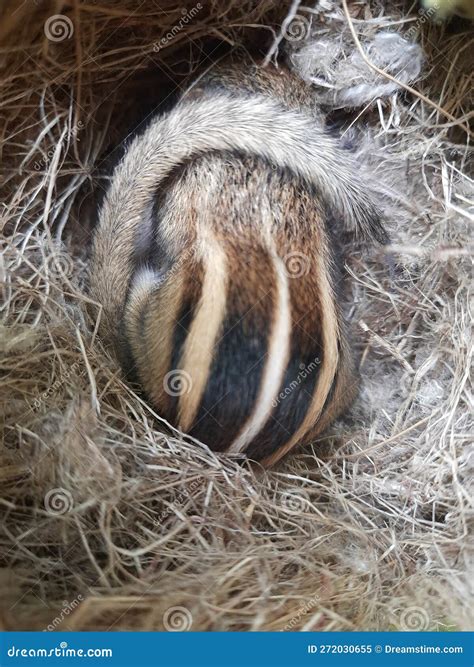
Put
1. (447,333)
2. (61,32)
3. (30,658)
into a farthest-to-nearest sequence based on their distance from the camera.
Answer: (447,333), (61,32), (30,658)

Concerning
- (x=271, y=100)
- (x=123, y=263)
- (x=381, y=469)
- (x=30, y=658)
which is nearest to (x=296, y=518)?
(x=381, y=469)

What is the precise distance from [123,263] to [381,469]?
828mm

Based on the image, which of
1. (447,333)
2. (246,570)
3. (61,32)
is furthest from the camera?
(447,333)

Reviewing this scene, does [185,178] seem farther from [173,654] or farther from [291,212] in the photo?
[173,654]

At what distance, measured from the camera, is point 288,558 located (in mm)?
1375

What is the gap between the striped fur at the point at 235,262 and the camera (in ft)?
4.34
